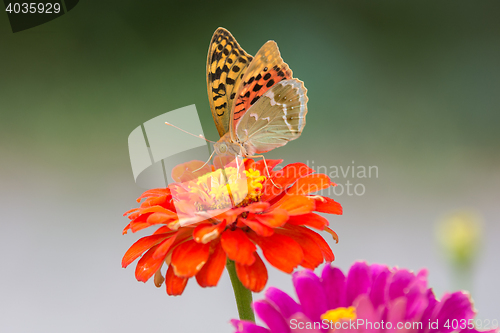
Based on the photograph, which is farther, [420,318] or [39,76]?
[39,76]

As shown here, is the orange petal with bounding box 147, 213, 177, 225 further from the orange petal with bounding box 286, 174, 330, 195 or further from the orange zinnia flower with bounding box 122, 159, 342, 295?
the orange petal with bounding box 286, 174, 330, 195

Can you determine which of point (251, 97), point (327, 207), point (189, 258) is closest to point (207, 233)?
point (189, 258)

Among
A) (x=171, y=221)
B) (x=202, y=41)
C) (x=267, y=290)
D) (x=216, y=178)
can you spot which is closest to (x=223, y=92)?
(x=216, y=178)

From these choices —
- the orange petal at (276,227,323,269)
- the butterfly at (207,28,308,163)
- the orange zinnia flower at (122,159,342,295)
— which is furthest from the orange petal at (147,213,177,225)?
the butterfly at (207,28,308,163)

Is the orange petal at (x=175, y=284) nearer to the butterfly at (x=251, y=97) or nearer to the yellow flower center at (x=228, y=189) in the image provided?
the yellow flower center at (x=228, y=189)

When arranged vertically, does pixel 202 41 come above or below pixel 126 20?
below

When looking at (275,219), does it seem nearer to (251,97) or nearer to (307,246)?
(307,246)

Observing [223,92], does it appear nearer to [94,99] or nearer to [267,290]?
[267,290]
